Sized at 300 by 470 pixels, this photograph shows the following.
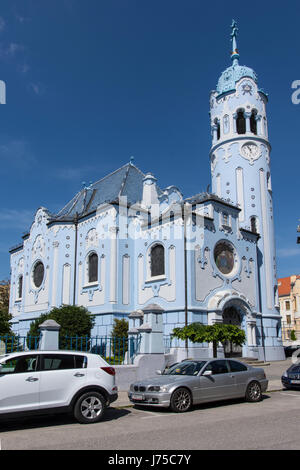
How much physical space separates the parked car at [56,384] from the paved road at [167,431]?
0.41 meters

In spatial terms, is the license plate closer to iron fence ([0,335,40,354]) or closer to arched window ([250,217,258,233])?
iron fence ([0,335,40,354])

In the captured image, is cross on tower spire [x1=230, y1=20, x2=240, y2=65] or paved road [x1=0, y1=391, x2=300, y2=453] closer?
paved road [x1=0, y1=391, x2=300, y2=453]

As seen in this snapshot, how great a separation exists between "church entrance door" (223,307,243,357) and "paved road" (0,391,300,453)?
16.8 m

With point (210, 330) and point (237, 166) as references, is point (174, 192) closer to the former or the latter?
point (237, 166)

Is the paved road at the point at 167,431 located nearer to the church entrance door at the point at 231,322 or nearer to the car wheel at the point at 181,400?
the car wheel at the point at 181,400

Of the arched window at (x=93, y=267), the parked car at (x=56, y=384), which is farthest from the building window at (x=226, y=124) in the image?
the parked car at (x=56, y=384)

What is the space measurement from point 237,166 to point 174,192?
554cm

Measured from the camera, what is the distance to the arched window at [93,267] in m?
31.6

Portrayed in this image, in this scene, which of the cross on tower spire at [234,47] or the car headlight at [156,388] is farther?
the cross on tower spire at [234,47]

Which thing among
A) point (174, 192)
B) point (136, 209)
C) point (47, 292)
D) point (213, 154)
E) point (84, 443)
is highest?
point (213, 154)

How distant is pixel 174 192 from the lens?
35.2 meters

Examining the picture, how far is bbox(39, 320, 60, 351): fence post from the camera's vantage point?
1430 cm

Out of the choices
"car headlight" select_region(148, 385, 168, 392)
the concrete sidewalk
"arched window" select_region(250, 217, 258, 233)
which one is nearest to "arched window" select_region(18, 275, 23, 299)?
"arched window" select_region(250, 217, 258, 233)
